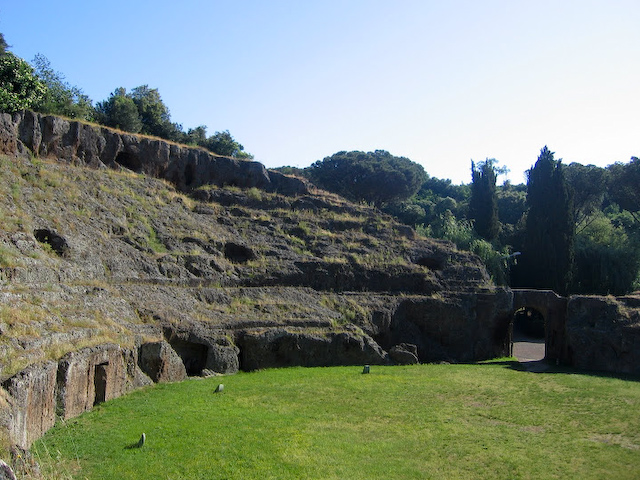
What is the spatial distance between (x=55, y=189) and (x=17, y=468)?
59.5 ft

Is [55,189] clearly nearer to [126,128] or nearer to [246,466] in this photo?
[126,128]

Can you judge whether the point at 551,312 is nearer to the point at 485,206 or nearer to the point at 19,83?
the point at 485,206

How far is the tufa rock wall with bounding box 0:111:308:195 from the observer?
25500 mm

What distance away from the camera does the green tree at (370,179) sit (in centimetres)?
5988

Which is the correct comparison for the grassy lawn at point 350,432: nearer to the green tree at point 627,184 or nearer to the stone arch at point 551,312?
the stone arch at point 551,312

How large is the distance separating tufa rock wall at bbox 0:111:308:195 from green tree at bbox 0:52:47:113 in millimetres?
848

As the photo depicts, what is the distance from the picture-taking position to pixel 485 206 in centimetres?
4903

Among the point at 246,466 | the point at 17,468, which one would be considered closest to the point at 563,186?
the point at 246,466

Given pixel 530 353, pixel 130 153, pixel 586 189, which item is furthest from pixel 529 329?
pixel 130 153

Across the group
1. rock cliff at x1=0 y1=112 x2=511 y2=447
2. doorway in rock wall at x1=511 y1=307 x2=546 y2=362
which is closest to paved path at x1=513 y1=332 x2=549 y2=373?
doorway in rock wall at x1=511 y1=307 x2=546 y2=362

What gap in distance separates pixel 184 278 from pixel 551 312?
16687 millimetres

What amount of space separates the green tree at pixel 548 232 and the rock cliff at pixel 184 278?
12.3 meters

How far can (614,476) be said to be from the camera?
10695 millimetres

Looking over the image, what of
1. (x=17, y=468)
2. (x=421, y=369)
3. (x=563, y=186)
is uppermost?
(x=563, y=186)
